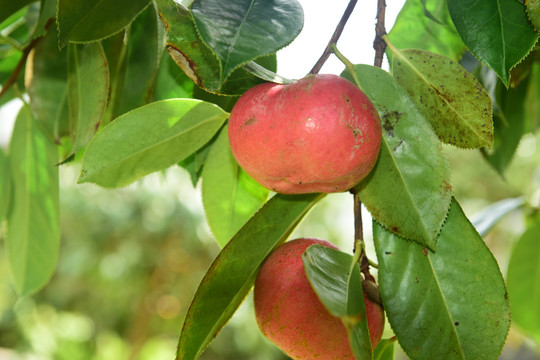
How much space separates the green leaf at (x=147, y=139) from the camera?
0.46 meters

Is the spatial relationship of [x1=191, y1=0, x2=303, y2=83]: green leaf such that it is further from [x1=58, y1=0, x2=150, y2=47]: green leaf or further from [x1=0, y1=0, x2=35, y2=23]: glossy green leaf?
[x1=0, y1=0, x2=35, y2=23]: glossy green leaf

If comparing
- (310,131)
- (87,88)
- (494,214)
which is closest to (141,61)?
(87,88)

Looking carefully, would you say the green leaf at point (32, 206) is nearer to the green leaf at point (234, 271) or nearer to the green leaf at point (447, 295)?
the green leaf at point (234, 271)

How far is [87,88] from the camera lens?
544 millimetres

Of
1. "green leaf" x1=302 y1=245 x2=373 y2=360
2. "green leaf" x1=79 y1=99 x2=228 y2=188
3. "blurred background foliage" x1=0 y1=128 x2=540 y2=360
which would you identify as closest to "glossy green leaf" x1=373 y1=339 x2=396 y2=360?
"green leaf" x1=302 y1=245 x2=373 y2=360

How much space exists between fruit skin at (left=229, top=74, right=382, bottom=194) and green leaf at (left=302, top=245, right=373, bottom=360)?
0.20 feet

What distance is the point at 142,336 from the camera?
15.8 feet

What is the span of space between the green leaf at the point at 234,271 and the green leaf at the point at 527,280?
0.68 m

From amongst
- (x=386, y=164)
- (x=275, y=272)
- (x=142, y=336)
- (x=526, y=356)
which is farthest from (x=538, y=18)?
(x=142, y=336)

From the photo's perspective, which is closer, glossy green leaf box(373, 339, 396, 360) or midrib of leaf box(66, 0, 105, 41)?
midrib of leaf box(66, 0, 105, 41)

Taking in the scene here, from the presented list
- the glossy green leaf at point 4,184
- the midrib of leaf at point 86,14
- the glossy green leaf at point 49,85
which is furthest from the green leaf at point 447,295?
the glossy green leaf at point 4,184

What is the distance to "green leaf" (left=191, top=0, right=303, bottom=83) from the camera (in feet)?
1.17

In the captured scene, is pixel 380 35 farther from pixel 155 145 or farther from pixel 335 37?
pixel 155 145

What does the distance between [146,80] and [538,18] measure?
38cm
